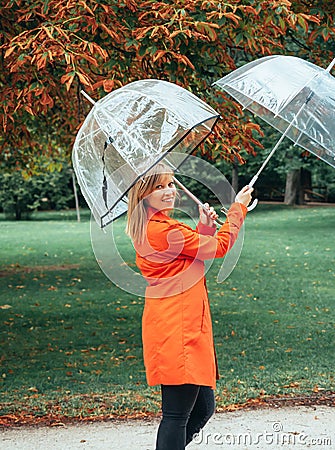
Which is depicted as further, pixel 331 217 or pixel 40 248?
pixel 331 217

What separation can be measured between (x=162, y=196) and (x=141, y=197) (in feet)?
0.33

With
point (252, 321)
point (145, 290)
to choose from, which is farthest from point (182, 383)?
point (252, 321)

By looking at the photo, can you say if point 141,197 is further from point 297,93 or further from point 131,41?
point 131,41

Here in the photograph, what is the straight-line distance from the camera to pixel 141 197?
12.3 ft

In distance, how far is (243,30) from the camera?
5.90m

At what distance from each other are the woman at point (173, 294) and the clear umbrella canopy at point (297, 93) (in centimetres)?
81

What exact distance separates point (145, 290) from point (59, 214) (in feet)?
95.4

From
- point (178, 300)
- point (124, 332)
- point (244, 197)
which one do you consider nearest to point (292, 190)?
point (124, 332)

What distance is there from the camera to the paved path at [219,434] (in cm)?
484

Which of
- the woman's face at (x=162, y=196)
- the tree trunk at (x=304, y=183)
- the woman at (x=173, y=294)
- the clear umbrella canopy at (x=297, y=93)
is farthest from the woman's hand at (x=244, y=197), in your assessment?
the tree trunk at (x=304, y=183)

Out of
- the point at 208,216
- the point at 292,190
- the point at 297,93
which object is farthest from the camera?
the point at 292,190

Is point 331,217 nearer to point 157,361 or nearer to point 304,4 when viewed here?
point 304,4

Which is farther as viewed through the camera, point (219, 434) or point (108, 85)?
point (108, 85)

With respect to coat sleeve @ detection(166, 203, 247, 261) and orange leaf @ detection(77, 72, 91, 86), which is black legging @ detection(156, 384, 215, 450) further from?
orange leaf @ detection(77, 72, 91, 86)
